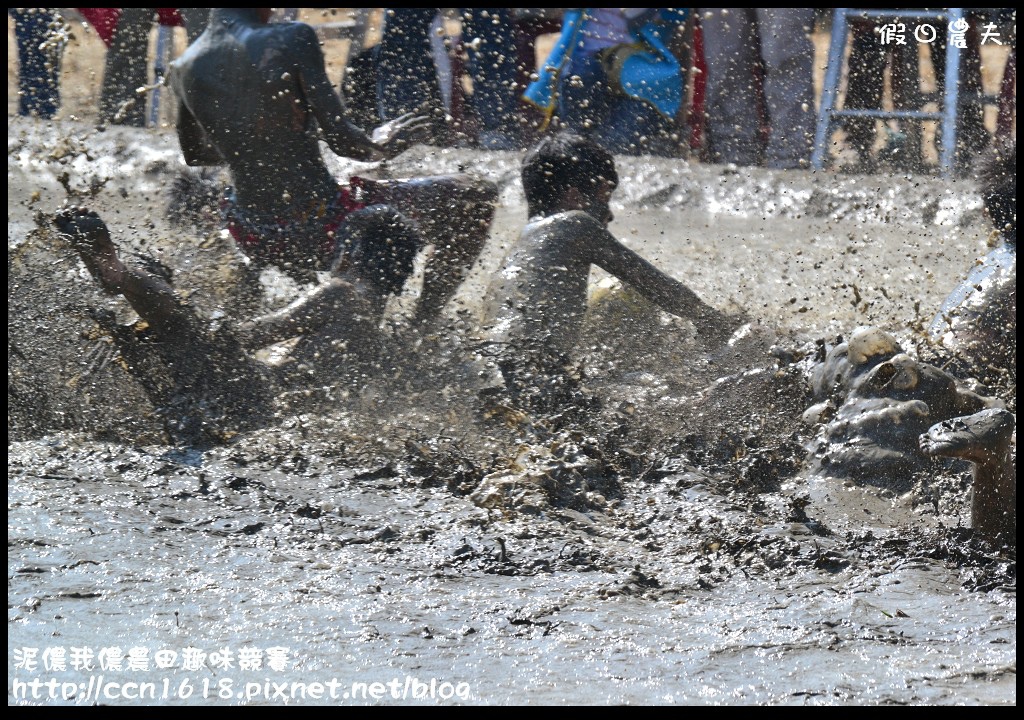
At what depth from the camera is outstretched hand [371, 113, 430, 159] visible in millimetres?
4922

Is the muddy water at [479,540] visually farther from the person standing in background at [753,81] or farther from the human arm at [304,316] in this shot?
the person standing in background at [753,81]

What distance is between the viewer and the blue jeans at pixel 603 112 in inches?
347

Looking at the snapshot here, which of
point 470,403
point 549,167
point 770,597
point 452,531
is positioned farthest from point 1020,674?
point 549,167

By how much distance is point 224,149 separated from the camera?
4965 millimetres

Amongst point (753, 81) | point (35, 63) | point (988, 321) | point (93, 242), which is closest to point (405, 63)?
point (753, 81)

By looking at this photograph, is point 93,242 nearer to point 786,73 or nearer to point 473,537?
point 473,537

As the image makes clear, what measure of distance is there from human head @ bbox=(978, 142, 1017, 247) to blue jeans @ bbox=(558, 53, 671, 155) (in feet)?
13.2

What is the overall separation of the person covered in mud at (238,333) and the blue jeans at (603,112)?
409cm

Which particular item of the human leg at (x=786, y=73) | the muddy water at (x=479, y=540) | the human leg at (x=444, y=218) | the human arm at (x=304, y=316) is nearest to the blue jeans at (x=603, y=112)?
the human leg at (x=786, y=73)

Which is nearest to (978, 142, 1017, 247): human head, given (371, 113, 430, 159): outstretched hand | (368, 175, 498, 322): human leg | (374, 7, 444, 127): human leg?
(368, 175, 498, 322): human leg

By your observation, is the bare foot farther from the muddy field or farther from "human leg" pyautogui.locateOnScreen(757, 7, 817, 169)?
"human leg" pyautogui.locateOnScreen(757, 7, 817, 169)

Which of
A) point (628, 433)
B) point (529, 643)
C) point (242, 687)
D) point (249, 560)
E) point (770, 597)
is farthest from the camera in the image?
point (628, 433)

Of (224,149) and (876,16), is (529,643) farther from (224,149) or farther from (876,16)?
(876,16)

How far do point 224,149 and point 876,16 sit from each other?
5552mm
